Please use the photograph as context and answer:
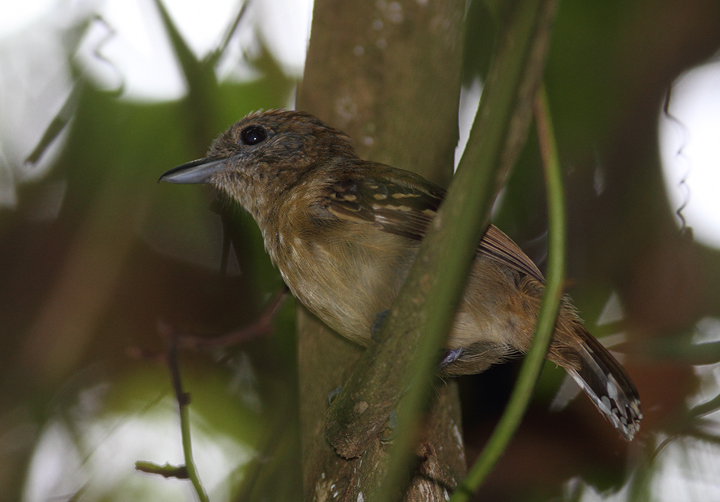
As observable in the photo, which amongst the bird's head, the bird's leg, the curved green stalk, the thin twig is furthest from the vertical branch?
the curved green stalk

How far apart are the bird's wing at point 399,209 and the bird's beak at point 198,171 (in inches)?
25.9

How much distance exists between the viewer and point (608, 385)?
5.05ft

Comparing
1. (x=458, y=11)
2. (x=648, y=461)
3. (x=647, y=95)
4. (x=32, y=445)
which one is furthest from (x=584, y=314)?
(x=32, y=445)

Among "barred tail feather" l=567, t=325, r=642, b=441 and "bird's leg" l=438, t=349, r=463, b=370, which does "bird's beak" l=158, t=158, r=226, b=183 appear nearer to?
"bird's leg" l=438, t=349, r=463, b=370

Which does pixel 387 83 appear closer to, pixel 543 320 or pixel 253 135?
pixel 253 135

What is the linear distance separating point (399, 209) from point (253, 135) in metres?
0.84

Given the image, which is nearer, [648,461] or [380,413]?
[380,413]

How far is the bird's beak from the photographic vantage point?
206cm

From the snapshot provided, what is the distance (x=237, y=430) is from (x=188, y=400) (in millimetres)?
799

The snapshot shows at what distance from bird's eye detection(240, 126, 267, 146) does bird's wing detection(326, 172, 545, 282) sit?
2.13 ft

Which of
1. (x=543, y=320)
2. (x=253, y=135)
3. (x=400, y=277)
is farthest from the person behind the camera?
(x=253, y=135)

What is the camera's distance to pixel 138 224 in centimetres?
241

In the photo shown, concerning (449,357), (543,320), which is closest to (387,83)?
(449,357)

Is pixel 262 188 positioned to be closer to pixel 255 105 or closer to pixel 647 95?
pixel 255 105
